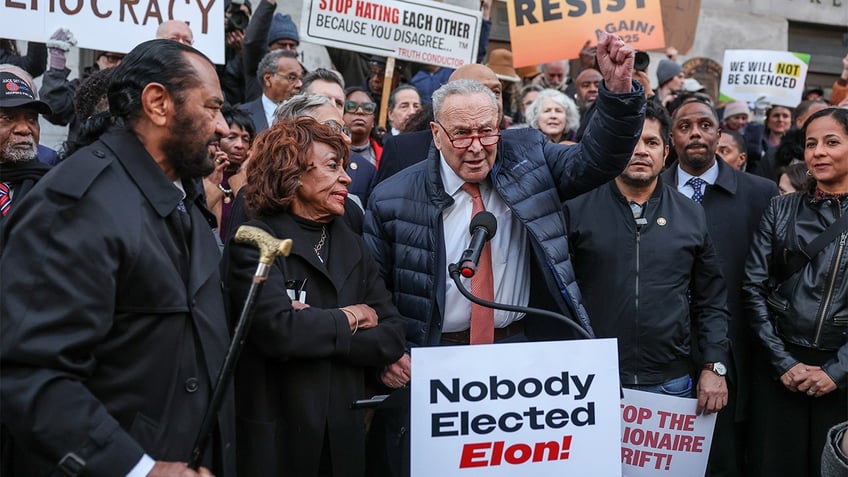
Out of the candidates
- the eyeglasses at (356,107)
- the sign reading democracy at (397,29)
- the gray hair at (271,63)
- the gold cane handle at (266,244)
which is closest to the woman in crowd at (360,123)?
the eyeglasses at (356,107)

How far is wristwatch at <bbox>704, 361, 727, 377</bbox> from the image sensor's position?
4441 mm

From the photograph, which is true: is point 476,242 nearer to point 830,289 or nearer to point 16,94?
point 830,289

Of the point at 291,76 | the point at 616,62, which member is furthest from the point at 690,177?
the point at 291,76

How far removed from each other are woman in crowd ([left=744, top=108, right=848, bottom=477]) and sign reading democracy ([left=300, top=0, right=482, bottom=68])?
Answer: 148 inches

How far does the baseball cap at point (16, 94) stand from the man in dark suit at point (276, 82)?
6.41 feet

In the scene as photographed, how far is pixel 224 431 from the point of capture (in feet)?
8.70

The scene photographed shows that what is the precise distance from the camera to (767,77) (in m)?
11.1

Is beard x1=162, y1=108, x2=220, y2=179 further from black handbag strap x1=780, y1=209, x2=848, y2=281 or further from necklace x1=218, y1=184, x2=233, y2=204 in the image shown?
black handbag strap x1=780, y1=209, x2=848, y2=281

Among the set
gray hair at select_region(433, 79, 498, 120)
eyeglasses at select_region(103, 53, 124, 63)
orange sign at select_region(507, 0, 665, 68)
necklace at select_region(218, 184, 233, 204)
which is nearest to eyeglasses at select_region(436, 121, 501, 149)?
gray hair at select_region(433, 79, 498, 120)

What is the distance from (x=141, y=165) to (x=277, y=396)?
1152mm

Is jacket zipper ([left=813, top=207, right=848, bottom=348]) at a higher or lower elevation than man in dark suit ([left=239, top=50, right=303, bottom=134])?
lower

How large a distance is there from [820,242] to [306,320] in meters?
3.01

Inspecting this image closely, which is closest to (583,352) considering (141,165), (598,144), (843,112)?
(598,144)

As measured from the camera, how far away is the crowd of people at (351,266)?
89.5 inches
